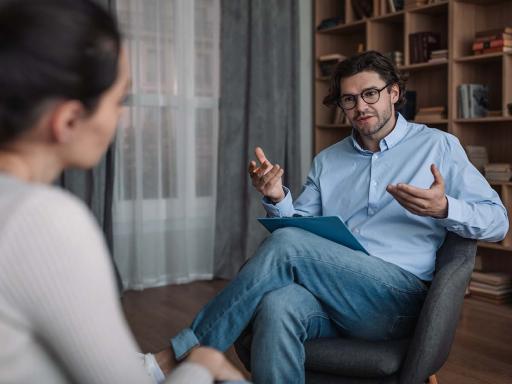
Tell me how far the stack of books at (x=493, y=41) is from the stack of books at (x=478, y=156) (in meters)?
0.54

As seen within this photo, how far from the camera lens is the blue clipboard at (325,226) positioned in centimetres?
174

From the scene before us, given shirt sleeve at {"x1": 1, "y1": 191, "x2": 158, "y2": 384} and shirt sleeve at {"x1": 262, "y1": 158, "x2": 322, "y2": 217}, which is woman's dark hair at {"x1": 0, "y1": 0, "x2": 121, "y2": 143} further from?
shirt sleeve at {"x1": 262, "y1": 158, "x2": 322, "y2": 217}

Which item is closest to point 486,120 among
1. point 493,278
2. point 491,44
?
point 491,44

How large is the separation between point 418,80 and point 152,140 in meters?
1.78

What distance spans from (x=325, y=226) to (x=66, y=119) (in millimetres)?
1148

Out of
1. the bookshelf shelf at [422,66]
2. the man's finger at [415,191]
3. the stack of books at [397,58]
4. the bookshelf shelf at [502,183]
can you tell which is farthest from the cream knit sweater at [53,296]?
the stack of books at [397,58]

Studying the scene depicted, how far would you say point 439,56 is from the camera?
3.82m

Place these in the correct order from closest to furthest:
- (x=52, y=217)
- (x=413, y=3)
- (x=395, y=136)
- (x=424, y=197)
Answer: (x=52, y=217) < (x=424, y=197) < (x=395, y=136) < (x=413, y=3)

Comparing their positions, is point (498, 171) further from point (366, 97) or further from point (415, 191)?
point (415, 191)

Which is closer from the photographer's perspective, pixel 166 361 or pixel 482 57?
pixel 166 361

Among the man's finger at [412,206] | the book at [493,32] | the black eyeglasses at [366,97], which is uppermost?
the book at [493,32]

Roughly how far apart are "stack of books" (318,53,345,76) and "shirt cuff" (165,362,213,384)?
12.4ft

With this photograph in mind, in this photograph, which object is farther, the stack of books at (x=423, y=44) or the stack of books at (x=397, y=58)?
the stack of books at (x=397, y=58)

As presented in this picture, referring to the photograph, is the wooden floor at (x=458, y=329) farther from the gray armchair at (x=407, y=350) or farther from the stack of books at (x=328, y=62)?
the stack of books at (x=328, y=62)
